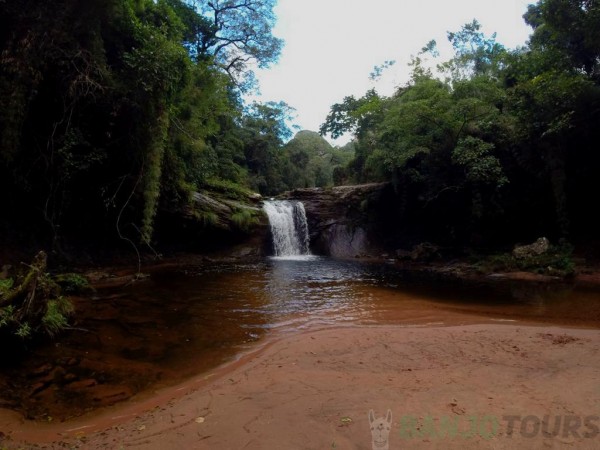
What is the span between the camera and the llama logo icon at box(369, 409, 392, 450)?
2445 mm

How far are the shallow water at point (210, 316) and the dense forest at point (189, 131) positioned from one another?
10.0 ft

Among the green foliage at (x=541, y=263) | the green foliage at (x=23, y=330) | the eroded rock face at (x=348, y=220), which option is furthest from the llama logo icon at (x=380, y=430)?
the eroded rock face at (x=348, y=220)

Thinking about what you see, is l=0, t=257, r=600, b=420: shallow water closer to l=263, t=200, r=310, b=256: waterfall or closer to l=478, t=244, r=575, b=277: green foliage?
l=478, t=244, r=575, b=277: green foliage

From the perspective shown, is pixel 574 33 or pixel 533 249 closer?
pixel 574 33

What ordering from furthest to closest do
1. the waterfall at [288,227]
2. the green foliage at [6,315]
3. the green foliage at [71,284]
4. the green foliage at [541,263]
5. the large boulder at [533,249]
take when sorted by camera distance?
1. the waterfall at [288,227]
2. the large boulder at [533,249]
3. the green foliage at [541,263]
4. the green foliage at [71,284]
5. the green foliage at [6,315]

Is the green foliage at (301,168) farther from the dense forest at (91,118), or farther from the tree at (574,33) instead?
the dense forest at (91,118)

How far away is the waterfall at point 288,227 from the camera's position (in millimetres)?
18453

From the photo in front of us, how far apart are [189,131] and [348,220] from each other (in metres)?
10.9

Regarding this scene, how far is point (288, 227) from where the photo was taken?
62.2ft

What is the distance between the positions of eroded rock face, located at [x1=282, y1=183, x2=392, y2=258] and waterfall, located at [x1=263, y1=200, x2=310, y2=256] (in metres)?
0.65

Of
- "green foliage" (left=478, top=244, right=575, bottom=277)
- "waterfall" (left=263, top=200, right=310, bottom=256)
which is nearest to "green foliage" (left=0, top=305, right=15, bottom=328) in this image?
"green foliage" (left=478, top=244, right=575, bottom=277)

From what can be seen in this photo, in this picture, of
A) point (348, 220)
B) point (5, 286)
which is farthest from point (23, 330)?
point (348, 220)

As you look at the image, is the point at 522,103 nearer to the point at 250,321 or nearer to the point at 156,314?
the point at 250,321

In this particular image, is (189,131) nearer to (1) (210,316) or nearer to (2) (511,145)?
(1) (210,316)
